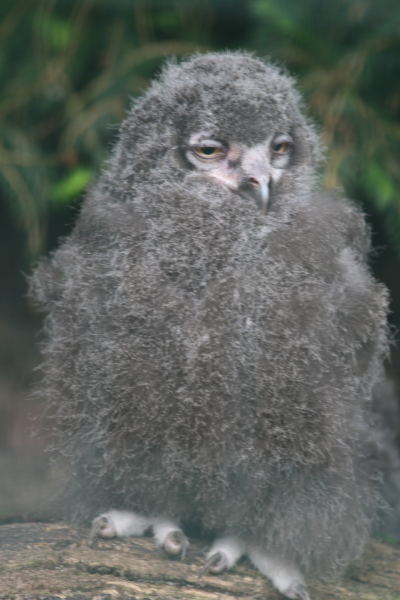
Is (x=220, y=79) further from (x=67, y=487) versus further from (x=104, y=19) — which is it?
(x=104, y=19)

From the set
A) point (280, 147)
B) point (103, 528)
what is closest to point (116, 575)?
point (103, 528)

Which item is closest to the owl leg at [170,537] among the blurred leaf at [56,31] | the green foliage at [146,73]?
the green foliage at [146,73]

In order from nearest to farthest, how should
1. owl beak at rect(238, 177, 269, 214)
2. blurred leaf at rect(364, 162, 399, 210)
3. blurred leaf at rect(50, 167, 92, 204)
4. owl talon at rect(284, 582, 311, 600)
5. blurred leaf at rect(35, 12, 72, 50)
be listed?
owl beak at rect(238, 177, 269, 214)
owl talon at rect(284, 582, 311, 600)
blurred leaf at rect(364, 162, 399, 210)
blurred leaf at rect(50, 167, 92, 204)
blurred leaf at rect(35, 12, 72, 50)

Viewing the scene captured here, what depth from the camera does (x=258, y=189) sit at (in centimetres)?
178

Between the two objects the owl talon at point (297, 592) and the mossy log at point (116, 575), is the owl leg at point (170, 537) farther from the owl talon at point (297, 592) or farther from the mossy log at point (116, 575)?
the owl talon at point (297, 592)

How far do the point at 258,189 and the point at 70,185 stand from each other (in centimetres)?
142

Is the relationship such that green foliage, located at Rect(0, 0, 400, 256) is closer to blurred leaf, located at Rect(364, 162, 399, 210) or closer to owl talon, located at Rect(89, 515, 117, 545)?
blurred leaf, located at Rect(364, 162, 399, 210)

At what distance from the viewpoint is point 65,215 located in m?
3.46

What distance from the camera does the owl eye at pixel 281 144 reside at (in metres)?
1.86

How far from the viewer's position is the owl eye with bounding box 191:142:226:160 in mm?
1804

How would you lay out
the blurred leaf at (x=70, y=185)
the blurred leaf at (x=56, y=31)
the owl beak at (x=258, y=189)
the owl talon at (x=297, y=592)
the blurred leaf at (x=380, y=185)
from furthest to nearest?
the blurred leaf at (x=56, y=31) < the blurred leaf at (x=70, y=185) < the blurred leaf at (x=380, y=185) < the owl talon at (x=297, y=592) < the owl beak at (x=258, y=189)

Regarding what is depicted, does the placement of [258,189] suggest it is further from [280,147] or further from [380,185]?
[380,185]

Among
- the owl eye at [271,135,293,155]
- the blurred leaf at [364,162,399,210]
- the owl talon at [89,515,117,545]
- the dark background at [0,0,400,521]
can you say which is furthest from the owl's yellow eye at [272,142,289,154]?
the blurred leaf at [364,162,399,210]

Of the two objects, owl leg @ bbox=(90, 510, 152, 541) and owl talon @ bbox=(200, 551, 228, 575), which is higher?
owl leg @ bbox=(90, 510, 152, 541)
